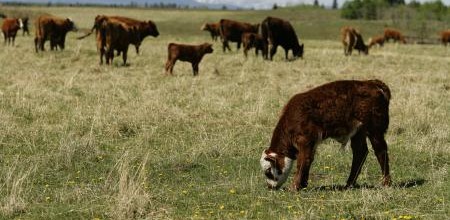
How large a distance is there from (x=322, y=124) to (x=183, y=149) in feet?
10.0

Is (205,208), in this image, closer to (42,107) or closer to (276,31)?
(42,107)

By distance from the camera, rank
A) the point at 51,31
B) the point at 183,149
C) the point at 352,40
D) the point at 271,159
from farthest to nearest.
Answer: the point at 352,40 → the point at 51,31 → the point at 183,149 → the point at 271,159

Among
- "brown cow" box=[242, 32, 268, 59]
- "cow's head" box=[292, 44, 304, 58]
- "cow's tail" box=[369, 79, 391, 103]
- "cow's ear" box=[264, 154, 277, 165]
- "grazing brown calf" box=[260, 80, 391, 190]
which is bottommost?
"cow's head" box=[292, 44, 304, 58]

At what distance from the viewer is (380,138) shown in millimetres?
6922

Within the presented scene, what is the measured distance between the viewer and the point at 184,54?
1858 centimetres

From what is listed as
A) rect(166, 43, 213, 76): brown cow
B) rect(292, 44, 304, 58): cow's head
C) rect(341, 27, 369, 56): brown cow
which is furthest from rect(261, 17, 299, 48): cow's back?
rect(166, 43, 213, 76): brown cow

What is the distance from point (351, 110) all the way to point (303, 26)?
244 ft

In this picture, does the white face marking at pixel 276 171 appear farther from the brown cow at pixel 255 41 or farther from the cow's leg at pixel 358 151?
the brown cow at pixel 255 41

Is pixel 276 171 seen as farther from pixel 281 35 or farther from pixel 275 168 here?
pixel 281 35

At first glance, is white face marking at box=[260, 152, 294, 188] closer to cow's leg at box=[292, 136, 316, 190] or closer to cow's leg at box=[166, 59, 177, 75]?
cow's leg at box=[292, 136, 316, 190]

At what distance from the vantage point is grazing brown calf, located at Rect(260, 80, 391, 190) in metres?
6.74

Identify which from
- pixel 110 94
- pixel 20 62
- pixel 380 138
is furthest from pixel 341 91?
pixel 20 62

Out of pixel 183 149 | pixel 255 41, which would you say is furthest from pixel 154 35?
pixel 183 149

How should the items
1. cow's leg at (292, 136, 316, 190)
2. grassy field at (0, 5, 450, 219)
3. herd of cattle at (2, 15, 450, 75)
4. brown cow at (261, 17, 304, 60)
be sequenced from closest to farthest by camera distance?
grassy field at (0, 5, 450, 219)
cow's leg at (292, 136, 316, 190)
herd of cattle at (2, 15, 450, 75)
brown cow at (261, 17, 304, 60)
